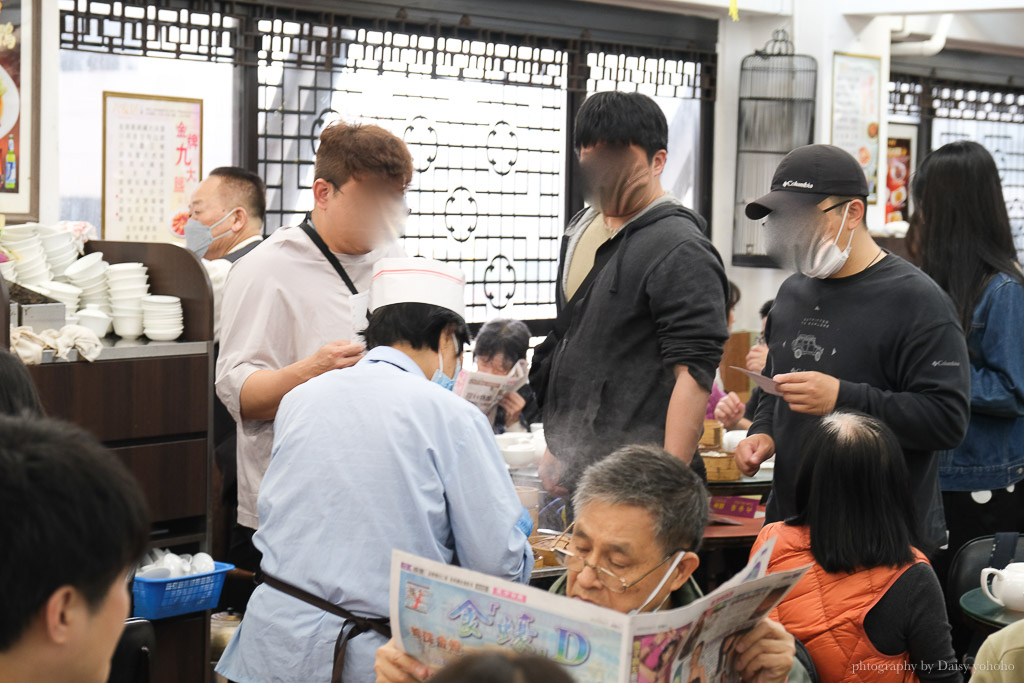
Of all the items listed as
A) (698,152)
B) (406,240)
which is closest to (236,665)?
(406,240)

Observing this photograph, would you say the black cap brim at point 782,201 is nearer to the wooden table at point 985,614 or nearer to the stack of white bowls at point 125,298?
the wooden table at point 985,614

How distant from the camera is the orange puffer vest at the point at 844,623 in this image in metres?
2.20

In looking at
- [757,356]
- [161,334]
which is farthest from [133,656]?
[757,356]

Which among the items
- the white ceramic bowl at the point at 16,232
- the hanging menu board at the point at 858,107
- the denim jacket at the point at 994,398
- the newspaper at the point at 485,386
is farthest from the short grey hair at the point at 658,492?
the hanging menu board at the point at 858,107

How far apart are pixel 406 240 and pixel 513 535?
333 cm

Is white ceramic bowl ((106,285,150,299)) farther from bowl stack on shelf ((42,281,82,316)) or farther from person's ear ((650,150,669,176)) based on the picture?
person's ear ((650,150,669,176))

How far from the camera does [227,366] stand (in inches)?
107

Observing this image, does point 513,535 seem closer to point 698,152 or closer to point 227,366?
point 227,366

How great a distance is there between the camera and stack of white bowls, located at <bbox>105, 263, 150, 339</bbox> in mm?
3618

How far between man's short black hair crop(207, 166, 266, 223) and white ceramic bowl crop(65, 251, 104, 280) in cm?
78

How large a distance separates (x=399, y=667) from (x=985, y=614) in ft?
4.93

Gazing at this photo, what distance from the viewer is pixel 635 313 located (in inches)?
97.9

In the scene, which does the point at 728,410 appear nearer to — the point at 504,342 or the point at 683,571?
the point at 504,342

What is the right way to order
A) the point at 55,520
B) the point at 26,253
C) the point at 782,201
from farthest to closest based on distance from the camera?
the point at 26,253, the point at 782,201, the point at 55,520
